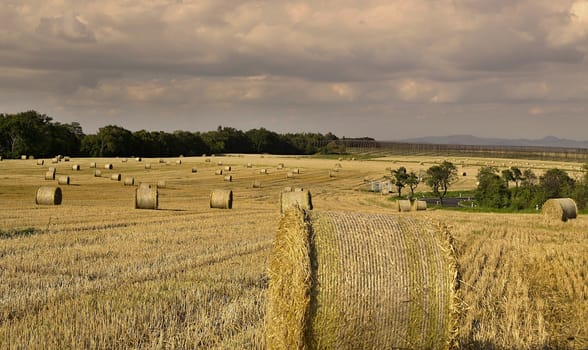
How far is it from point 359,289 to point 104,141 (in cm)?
9197

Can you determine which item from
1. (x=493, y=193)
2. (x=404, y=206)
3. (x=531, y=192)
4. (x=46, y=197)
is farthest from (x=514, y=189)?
(x=46, y=197)

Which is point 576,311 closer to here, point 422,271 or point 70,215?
point 422,271

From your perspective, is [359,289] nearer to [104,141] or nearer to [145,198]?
[145,198]

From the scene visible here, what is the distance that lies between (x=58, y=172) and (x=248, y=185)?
18438 millimetres

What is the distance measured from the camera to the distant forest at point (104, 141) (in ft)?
275

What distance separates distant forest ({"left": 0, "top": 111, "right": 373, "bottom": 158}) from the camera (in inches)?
3300

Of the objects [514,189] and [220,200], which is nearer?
[220,200]

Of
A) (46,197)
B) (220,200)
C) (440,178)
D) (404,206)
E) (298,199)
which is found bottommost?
(404,206)

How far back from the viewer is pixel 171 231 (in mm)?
17672

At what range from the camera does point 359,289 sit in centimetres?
616

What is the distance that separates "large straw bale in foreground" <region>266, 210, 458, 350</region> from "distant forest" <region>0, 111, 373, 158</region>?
8280cm

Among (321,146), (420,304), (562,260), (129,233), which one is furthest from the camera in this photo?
(321,146)

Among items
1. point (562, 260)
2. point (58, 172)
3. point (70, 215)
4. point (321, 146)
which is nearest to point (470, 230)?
point (562, 260)

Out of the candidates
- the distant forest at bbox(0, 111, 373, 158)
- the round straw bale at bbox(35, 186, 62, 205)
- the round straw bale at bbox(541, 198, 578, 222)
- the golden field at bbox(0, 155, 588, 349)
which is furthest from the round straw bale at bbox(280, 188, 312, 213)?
the distant forest at bbox(0, 111, 373, 158)
